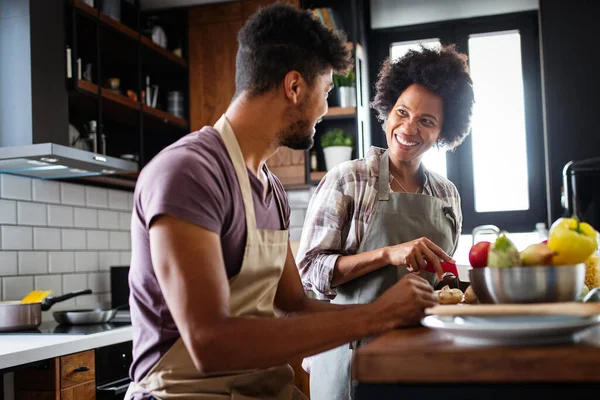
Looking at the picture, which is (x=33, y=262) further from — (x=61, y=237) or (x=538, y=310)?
(x=538, y=310)

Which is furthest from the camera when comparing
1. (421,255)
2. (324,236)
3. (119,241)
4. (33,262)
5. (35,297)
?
(119,241)

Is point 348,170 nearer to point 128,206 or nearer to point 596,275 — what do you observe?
point 596,275

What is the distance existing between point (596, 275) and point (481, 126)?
2.77 m

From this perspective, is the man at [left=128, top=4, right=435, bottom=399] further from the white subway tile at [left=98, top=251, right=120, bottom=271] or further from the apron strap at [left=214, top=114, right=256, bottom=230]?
the white subway tile at [left=98, top=251, right=120, bottom=271]

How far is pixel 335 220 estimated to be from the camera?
6.57 feet

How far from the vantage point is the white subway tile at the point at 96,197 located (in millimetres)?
3496

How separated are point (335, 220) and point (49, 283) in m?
1.78

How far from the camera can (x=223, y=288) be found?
1130mm

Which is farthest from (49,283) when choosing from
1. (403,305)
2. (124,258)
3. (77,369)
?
(403,305)

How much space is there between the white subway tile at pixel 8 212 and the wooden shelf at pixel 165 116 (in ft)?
3.02

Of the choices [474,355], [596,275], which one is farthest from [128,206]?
[474,355]

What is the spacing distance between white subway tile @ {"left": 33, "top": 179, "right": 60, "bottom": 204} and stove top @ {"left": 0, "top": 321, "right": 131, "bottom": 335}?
1.96ft

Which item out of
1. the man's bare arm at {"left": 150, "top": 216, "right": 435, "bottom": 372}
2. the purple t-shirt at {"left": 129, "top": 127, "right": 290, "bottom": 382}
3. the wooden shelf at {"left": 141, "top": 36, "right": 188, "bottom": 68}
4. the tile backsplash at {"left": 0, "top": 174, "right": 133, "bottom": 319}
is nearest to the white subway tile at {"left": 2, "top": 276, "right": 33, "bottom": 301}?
the tile backsplash at {"left": 0, "top": 174, "right": 133, "bottom": 319}

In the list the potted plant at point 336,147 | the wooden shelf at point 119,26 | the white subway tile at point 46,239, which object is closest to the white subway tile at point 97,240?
the white subway tile at point 46,239
